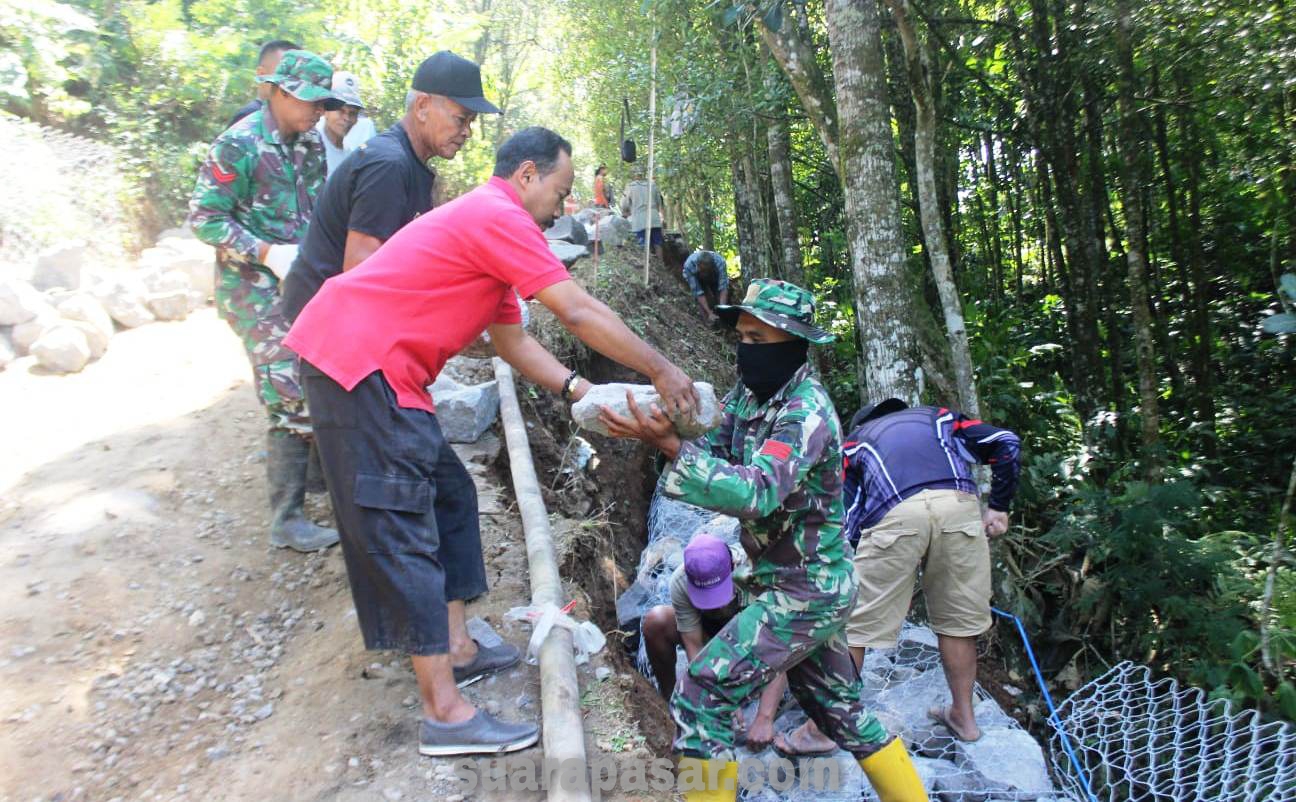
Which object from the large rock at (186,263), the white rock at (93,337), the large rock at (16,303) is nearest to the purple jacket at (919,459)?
the white rock at (93,337)

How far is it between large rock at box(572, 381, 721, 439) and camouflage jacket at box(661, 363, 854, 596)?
0.08 m

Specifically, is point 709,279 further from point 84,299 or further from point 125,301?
point 84,299

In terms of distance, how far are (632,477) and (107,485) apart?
11.7ft

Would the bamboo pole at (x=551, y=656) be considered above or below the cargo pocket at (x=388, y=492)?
below

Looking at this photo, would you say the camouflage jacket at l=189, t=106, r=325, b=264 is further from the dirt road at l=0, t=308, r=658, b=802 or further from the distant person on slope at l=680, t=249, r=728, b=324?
the distant person on slope at l=680, t=249, r=728, b=324

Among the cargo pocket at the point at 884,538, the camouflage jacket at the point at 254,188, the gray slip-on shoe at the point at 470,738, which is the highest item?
the camouflage jacket at the point at 254,188

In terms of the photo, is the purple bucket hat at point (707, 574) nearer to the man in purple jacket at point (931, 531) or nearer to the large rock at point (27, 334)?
the man in purple jacket at point (931, 531)

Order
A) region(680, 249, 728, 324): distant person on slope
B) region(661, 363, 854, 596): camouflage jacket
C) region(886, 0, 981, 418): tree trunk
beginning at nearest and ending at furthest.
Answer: region(661, 363, 854, 596): camouflage jacket
region(886, 0, 981, 418): tree trunk
region(680, 249, 728, 324): distant person on slope

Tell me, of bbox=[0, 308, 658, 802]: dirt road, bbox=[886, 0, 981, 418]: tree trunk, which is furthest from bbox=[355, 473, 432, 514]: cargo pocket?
bbox=[886, 0, 981, 418]: tree trunk

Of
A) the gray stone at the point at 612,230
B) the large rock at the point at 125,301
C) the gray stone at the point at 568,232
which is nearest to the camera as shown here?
the large rock at the point at 125,301

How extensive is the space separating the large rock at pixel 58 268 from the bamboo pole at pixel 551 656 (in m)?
4.76

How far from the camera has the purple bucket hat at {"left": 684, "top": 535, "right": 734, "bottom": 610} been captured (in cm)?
339

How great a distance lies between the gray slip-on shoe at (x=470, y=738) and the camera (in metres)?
2.50

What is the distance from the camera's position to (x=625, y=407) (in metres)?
2.27
